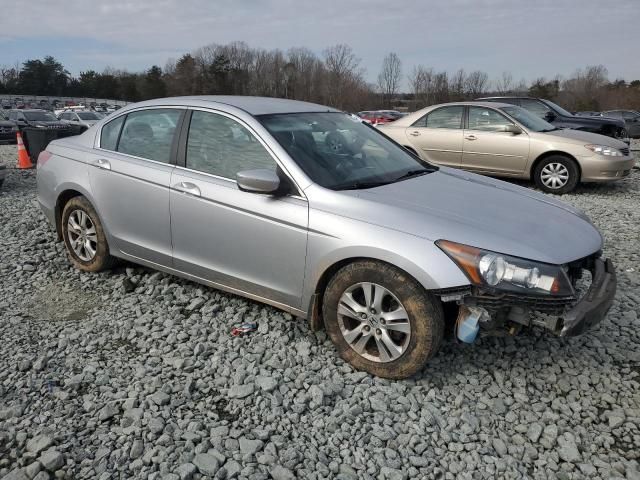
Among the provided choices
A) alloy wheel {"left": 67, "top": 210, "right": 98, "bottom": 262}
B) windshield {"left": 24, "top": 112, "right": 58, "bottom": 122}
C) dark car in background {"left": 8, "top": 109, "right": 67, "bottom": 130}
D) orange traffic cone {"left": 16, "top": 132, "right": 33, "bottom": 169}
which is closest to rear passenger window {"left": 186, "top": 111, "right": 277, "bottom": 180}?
alloy wheel {"left": 67, "top": 210, "right": 98, "bottom": 262}

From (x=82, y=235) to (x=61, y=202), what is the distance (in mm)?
415

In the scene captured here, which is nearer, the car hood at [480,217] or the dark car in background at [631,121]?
the car hood at [480,217]

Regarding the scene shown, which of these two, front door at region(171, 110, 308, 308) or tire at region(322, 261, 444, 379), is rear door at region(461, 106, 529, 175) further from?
tire at region(322, 261, 444, 379)

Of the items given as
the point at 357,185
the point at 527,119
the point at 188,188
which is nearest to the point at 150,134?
the point at 188,188

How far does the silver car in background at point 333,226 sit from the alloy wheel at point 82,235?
0.02m

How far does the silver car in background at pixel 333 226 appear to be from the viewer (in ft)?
9.43

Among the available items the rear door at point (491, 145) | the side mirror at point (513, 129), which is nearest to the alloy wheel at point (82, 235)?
the rear door at point (491, 145)

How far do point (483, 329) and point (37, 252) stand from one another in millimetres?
4577

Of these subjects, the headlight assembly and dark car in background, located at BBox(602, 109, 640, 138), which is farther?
dark car in background, located at BBox(602, 109, 640, 138)

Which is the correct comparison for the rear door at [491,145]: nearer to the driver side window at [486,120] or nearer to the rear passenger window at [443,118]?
the driver side window at [486,120]

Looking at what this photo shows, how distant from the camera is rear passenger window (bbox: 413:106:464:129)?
961cm

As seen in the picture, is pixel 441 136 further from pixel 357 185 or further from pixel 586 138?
pixel 357 185

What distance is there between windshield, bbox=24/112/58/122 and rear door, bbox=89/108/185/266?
18516 mm

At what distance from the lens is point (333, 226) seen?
125 inches
